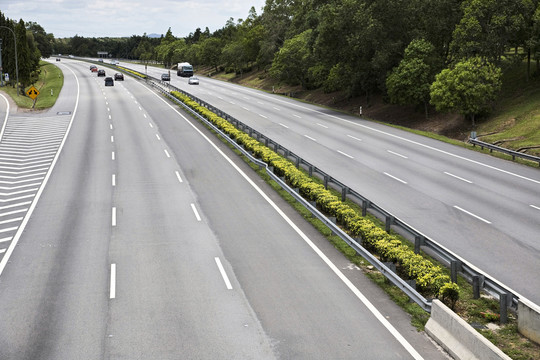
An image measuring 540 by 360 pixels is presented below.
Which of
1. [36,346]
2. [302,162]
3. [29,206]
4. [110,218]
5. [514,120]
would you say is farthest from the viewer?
[514,120]

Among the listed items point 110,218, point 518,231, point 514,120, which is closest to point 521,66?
point 514,120

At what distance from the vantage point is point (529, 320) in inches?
483

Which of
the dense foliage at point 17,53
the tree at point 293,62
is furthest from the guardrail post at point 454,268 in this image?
Result: the dense foliage at point 17,53

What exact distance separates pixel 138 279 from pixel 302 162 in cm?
1579

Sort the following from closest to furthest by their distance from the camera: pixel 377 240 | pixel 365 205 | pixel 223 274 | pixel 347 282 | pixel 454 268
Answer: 1. pixel 454 268
2. pixel 347 282
3. pixel 223 274
4. pixel 377 240
5. pixel 365 205

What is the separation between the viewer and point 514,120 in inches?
1767

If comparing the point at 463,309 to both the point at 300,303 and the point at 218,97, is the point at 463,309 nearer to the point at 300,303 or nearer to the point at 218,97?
the point at 300,303

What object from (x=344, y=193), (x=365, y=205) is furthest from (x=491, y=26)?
(x=365, y=205)

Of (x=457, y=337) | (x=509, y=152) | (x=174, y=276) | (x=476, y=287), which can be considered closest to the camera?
(x=457, y=337)

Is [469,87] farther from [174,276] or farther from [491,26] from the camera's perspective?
[174,276]

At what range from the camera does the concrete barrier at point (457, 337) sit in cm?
1083

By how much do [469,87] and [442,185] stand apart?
20751 millimetres

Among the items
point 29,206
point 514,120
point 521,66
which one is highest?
point 521,66

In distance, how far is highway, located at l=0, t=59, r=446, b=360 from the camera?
1241 cm
